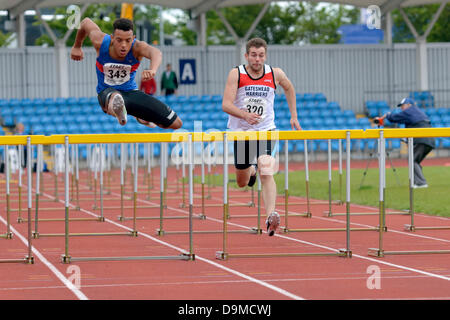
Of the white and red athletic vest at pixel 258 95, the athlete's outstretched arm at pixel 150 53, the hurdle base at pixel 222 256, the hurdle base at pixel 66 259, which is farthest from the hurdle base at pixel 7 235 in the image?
the athlete's outstretched arm at pixel 150 53

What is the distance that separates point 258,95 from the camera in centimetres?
851

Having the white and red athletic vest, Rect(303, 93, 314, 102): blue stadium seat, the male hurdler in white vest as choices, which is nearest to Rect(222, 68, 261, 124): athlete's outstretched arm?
the male hurdler in white vest

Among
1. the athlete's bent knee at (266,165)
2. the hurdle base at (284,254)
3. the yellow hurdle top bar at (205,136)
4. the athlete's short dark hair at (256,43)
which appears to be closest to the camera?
the yellow hurdle top bar at (205,136)

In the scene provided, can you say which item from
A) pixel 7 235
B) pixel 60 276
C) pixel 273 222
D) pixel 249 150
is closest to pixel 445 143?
pixel 7 235

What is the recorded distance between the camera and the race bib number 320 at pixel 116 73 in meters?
7.62

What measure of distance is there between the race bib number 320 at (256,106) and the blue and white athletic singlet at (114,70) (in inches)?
49.7

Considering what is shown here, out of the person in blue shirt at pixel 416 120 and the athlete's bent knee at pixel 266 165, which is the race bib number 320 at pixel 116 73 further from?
the person in blue shirt at pixel 416 120

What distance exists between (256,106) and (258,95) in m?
0.11

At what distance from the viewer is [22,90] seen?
106ft

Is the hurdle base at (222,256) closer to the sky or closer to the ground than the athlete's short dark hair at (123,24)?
closer to the ground

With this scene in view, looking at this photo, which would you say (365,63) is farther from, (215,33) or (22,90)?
(215,33)

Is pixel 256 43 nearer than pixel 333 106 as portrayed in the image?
Yes

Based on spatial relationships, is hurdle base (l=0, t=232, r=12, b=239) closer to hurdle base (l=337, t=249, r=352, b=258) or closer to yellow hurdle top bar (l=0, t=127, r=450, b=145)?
yellow hurdle top bar (l=0, t=127, r=450, b=145)

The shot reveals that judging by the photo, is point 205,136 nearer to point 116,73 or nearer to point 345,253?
point 116,73
